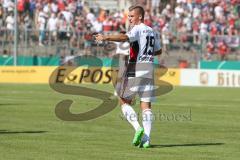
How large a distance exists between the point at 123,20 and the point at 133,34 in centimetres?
2620

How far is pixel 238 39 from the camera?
120 ft

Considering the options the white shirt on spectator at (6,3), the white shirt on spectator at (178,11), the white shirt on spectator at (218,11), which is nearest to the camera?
the white shirt on spectator at (6,3)

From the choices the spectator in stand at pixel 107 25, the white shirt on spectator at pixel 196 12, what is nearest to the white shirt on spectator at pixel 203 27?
the white shirt on spectator at pixel 196 12

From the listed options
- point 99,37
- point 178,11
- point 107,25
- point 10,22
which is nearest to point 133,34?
point 99,37

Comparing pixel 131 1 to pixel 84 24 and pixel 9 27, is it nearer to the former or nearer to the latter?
pixel 84 24

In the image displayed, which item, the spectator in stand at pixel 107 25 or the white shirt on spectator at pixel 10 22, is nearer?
the white shirt on spectator at pixel 10 22

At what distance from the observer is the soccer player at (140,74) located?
40.8 feet

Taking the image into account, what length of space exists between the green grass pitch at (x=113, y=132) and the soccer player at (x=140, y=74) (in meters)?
0.37

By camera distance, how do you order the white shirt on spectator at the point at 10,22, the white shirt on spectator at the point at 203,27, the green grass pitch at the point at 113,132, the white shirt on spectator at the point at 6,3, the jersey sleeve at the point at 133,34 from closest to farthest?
the green grass pitch at the point at 113,132, the jersey sleeve at the point at 133,34, the white shirt on spectator at the point at 10,22, the white shirt on spectator at the point at 6,3, the white shirt on spectator at the point at 203,27

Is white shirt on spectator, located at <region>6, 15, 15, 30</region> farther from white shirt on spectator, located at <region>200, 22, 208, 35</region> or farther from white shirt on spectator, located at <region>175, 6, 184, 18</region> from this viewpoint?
white shirt on spectator, located at <region>200, 22, 208, 35</region>

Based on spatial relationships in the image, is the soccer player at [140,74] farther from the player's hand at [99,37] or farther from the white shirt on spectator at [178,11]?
the white shirt on spectator at [178,11]

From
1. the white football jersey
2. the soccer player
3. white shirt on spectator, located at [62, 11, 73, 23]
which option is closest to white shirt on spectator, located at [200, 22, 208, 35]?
white shirt on spectator, located at [62, 11, 73, 23]

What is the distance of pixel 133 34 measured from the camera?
40.4ft

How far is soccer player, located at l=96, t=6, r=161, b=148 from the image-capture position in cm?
1242
